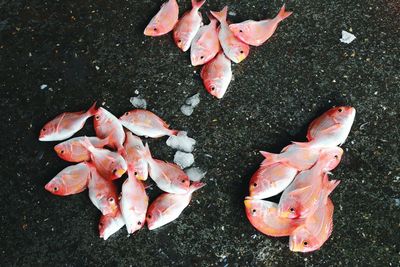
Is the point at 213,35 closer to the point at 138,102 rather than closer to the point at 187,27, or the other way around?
the point at 187,27

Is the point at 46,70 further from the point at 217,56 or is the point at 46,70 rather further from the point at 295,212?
the point at 295,212

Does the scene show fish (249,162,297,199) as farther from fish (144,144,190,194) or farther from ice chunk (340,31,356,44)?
ice chunk (340,31,356,44)

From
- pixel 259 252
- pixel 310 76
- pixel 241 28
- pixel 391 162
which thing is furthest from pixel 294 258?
pixel 241 28

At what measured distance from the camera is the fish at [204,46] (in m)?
2.23

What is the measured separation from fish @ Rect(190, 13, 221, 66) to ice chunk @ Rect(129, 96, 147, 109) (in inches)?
9.5

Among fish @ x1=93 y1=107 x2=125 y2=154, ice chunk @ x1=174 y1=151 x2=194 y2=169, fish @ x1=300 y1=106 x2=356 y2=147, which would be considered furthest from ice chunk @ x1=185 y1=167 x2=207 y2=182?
fish @ x1=300 y1=106 x2=356 y2=147

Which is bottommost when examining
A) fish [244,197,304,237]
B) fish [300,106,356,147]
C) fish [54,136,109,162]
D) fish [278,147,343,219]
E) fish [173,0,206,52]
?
fish [244,197,304,237]

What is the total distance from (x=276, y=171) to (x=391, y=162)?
429 mm

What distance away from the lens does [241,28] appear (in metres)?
2.25

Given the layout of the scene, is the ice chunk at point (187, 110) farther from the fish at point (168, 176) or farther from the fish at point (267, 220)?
the fish at point (267, 220)

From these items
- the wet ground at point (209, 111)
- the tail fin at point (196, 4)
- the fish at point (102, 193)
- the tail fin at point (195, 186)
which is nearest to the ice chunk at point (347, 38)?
the wet ground at point (209, 111)

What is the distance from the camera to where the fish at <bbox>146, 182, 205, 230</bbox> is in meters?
1.97

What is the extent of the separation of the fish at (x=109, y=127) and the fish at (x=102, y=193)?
120 millimetres

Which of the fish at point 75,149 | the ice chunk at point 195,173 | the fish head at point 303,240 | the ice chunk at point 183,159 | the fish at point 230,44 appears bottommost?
the fish head at point 303,240
